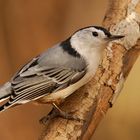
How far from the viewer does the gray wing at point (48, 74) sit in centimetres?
288

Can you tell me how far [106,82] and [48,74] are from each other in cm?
26

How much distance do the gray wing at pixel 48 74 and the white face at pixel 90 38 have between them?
8cm

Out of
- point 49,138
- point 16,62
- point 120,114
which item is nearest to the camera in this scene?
point 49,138

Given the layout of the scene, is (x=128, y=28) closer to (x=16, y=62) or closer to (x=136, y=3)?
(x=136, y=3)

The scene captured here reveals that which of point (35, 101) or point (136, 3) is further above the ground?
point (136, 3)

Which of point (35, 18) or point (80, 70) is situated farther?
point (35, 18)

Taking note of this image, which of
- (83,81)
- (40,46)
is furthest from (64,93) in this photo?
(40,46)

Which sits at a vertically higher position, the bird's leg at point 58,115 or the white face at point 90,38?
the white face at point 90,38

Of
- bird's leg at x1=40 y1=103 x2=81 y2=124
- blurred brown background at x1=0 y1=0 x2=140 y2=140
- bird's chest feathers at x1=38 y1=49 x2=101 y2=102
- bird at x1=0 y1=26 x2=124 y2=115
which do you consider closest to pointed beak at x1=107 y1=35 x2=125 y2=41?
bird at x1=0 y1=26 x2=124 y2=115

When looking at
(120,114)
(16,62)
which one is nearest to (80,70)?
(120,114)

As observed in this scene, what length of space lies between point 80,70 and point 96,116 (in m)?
0.24

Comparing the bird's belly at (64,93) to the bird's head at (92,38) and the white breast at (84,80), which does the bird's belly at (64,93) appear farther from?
the bird's head at (92,38)

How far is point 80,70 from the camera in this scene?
9.68 feet

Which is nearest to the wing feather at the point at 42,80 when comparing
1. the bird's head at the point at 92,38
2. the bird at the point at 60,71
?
the bird at the point at 60,71
